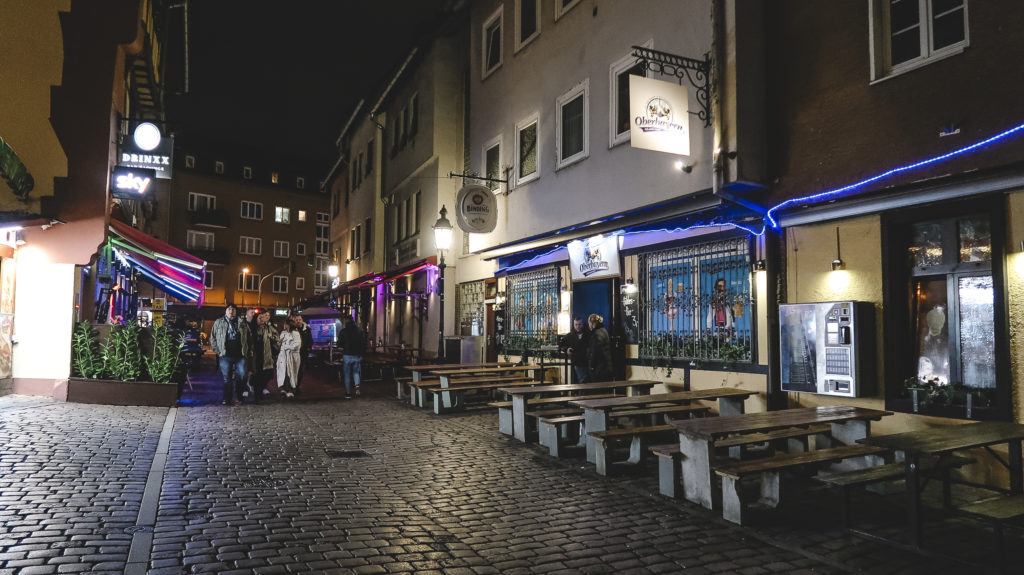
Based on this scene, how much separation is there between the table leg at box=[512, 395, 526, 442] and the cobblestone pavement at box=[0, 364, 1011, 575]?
0.79 feet

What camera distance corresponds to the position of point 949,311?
24.9 ft

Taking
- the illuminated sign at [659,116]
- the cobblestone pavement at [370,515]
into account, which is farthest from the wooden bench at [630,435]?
the illuminated sign at [659,116]

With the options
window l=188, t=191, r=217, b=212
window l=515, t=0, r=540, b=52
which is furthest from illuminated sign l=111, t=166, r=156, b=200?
window l=188, t=191, r=217, b=212

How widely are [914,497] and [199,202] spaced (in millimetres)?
60188

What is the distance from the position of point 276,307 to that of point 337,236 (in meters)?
25.5

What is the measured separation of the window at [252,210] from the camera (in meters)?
58.9

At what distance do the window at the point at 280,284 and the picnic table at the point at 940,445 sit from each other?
60051 mm

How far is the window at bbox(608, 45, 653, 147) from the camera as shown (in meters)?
12.8

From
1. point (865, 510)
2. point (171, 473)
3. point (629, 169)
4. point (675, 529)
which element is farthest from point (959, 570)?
point (629, 169)

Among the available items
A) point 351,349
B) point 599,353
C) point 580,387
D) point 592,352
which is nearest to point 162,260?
point 351,349

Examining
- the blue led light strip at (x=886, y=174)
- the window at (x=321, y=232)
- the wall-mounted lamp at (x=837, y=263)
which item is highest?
the window at (x=321, y=232)

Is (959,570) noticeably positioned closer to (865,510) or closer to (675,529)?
(865,510)

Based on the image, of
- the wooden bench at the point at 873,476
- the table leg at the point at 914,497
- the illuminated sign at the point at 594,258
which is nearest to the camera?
the table leg at the point at 914,497

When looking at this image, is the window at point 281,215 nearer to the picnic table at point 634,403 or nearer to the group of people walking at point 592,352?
the group of people walking at point 592,352
